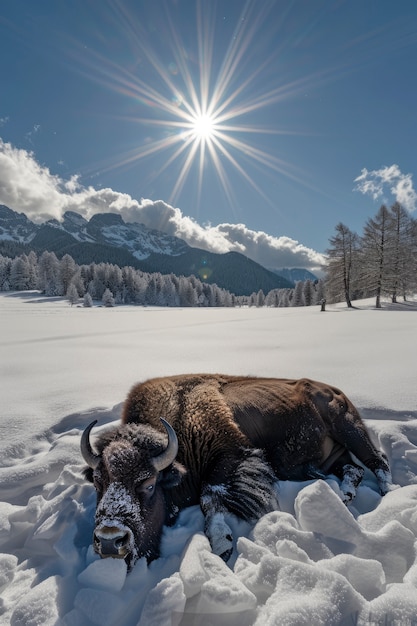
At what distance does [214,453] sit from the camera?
9.57 feet

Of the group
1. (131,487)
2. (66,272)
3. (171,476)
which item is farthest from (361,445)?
(66,272)

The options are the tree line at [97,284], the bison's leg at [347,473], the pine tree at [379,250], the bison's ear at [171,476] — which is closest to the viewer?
the bison's ear at [171,476]

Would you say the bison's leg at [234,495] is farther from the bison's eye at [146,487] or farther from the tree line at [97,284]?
the tree line at [97,284]

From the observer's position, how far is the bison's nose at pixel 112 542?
182 centimetres

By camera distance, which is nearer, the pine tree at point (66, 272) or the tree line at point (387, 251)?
the tree line at point (387, 251)

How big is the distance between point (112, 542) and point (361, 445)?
276 centimetres

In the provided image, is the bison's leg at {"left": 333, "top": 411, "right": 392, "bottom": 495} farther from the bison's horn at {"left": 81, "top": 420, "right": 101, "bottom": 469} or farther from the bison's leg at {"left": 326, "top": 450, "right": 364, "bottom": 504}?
the bison's horn at {"left": 81, "top": 420, "right": 101, "bottom": 469}

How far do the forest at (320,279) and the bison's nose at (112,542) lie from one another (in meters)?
30.8

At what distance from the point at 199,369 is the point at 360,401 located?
3095mm

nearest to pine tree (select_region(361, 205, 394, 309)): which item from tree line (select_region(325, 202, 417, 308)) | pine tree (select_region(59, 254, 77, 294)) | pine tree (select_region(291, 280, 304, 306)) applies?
tree line (select_region(325, 202, 417, 308))

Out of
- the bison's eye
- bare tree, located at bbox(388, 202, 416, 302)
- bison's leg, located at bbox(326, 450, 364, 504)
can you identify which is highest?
bare tree, located at bbox(388, 202, 416, 302)

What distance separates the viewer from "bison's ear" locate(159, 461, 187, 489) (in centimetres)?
241

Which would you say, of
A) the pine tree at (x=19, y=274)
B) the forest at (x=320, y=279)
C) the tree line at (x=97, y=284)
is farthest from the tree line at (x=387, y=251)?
the pine tree at (x=19, y=274)

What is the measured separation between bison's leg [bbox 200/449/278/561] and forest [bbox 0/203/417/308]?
29.7 meters
